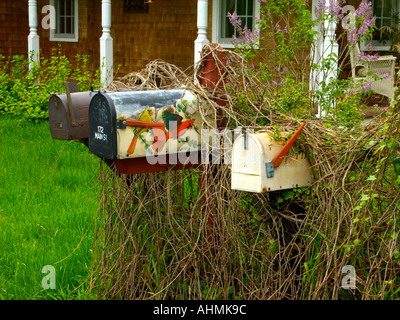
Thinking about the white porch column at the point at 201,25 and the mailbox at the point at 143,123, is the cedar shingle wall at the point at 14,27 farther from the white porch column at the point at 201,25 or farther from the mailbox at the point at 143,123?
the mailbox at the point at 143,123

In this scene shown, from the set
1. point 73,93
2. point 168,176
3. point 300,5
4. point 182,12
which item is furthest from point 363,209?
point 182,12

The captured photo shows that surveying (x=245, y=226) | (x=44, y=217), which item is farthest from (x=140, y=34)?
(x=245, y=226)

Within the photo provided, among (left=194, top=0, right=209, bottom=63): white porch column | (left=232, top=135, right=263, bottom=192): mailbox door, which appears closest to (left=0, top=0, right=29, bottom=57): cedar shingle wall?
(left=194, top=0, right=209, bottom=63): white porch column

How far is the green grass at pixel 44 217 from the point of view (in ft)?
14.9

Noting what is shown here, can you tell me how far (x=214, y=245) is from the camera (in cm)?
Answer: 355

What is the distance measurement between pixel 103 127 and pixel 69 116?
74 centimetres

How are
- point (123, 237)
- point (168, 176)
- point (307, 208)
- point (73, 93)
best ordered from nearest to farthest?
point (307, 208), point (168, 176), point (123, 237), point (73, 93)

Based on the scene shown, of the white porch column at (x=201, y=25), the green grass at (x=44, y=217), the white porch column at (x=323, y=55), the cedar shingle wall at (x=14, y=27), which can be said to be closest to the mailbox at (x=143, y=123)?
the green grass at (x=44, y=217)

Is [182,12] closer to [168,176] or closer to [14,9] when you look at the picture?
[14,9]

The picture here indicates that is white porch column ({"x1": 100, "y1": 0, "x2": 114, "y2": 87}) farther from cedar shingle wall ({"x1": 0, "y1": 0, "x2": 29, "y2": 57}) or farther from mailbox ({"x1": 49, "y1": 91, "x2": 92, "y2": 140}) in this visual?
mailbox ({"x1": 49, "y1": 91, "x2": 92, "y2": 140})

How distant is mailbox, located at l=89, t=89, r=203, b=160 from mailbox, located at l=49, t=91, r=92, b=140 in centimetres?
53

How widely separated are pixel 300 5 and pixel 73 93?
8.31 feet

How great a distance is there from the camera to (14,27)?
58.3 ft

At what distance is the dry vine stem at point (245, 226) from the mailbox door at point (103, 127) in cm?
39
